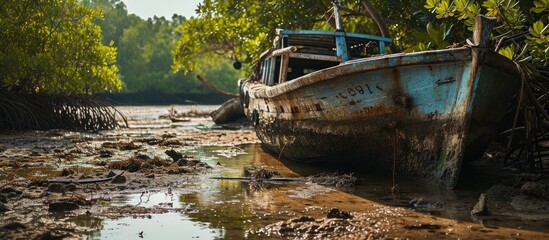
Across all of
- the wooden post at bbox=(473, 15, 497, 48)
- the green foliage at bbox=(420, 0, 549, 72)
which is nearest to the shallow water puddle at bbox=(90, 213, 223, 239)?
the wooden post at bbox=(473, 15, 497, 48)

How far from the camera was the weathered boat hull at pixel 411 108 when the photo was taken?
21.2ft

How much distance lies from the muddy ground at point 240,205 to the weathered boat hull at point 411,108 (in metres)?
0.30

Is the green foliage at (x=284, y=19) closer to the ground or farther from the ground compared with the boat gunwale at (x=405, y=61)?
farther from the ground

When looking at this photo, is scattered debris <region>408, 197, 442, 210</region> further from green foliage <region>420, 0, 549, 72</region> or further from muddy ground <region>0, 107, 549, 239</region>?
green foliage <region>420, 0, 549, 72</region>

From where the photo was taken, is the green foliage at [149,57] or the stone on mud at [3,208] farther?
the green foliage at [149,57]

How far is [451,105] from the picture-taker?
6.66 meters

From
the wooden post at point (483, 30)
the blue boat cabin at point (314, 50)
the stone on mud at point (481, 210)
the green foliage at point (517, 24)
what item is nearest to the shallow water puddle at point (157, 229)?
the stone on mud at point (481, 210)

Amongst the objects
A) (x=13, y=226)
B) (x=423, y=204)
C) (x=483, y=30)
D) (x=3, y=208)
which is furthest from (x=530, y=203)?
(x=3, y=208)

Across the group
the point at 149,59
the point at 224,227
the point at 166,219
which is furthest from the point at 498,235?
the point at 149,59

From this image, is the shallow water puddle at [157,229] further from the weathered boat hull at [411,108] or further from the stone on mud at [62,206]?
the weathered boat hull at [411,108]

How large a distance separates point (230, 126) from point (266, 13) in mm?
5476

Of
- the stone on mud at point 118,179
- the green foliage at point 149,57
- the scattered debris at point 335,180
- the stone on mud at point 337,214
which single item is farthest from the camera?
the green foliage at point 149,57

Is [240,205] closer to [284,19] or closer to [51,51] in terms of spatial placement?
[284,19]

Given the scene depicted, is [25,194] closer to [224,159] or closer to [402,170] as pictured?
[402,170]
